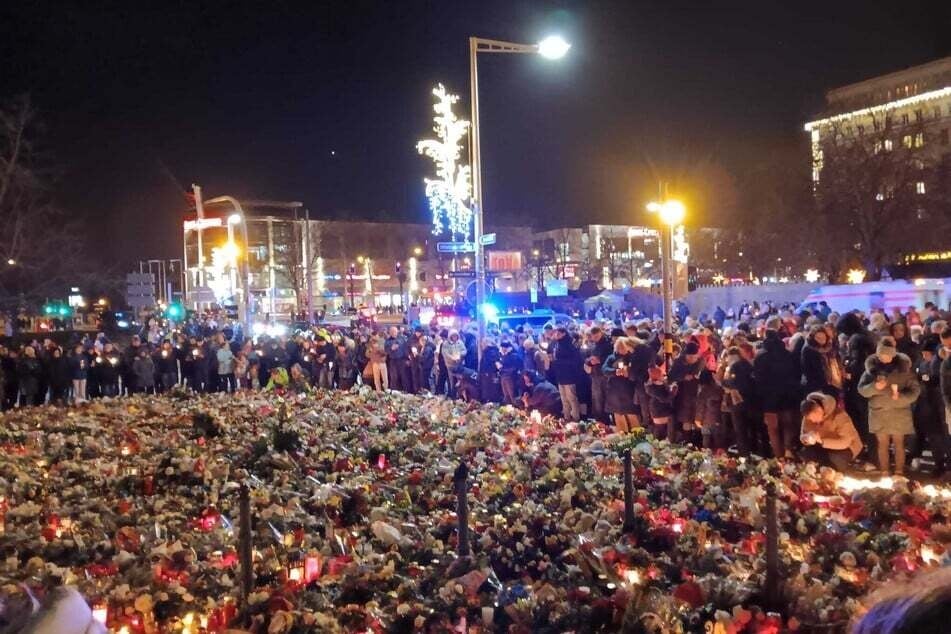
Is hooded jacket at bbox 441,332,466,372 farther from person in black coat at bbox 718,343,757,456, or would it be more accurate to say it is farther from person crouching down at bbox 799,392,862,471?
person crouching down at bbox 799,392,862,471

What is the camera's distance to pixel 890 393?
9.84 metres

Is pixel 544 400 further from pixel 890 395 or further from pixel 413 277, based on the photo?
pixel 413 277

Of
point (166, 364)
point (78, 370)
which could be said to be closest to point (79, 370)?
point (78, 370)

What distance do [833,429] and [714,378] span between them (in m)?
2.15

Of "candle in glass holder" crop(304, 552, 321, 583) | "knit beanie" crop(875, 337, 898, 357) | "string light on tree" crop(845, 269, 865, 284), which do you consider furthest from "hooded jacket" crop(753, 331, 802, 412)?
"string light on tree" crop(845, 269, 865, 284)

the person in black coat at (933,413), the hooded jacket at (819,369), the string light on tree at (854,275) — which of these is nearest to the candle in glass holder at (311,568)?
the hooded jacket at (819,369)

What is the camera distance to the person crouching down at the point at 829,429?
389 inches

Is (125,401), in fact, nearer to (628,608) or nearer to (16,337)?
(628,608)

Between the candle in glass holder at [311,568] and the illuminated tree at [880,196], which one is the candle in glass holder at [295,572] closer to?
the candle in glass holder at [311,568]

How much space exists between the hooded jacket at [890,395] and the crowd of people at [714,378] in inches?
0.5

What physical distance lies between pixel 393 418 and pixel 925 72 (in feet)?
235

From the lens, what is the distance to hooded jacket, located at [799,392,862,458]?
9906 millimetres

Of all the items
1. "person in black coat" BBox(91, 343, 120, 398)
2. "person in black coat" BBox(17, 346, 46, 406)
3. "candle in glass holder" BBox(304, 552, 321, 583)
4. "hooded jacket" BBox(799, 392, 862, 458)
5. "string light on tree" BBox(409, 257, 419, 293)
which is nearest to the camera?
"candle in glass holder" BBox(304, 552, 321, 583)

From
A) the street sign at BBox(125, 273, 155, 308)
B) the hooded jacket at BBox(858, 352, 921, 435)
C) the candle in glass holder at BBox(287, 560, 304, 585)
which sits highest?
the street sign at BBox(125, 273, 155, 308)
